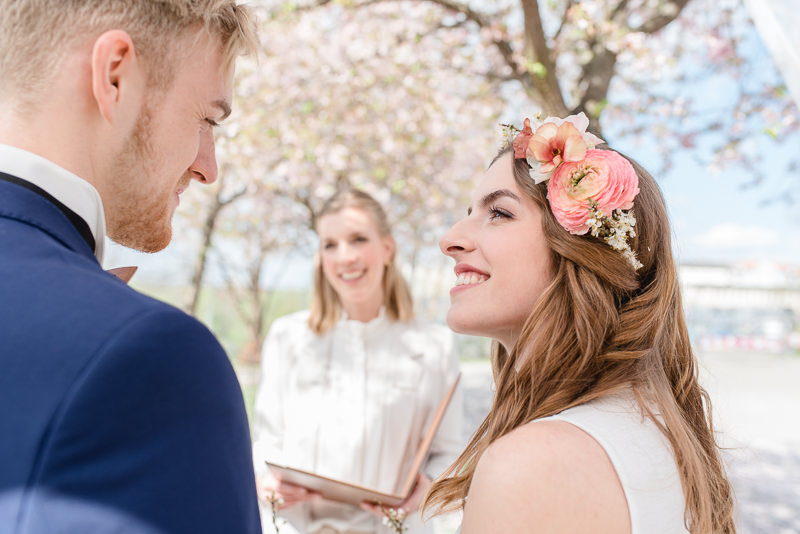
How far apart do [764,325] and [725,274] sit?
3766 millimetres

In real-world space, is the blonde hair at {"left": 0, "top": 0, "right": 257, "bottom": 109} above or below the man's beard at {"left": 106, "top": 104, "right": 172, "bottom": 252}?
above

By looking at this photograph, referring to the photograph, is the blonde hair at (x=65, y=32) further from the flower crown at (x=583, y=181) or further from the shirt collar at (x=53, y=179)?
the flower crown at (x=583, y=181)

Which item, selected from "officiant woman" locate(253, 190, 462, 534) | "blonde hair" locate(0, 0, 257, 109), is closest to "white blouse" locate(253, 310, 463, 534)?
"officiant woman" locate(253, 190, 462, 534)

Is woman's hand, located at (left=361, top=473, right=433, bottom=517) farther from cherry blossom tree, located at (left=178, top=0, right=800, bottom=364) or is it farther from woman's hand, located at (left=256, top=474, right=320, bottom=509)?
cherry blossom tree, located at (left=178, top=0, right=800, bottom=364)

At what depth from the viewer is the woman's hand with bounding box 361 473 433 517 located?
2.44 m

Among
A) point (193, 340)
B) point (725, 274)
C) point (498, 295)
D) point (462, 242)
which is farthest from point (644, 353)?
point (725, 274)

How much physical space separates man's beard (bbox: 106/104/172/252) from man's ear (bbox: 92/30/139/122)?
56 mm

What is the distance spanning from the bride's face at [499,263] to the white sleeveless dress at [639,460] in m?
0.39

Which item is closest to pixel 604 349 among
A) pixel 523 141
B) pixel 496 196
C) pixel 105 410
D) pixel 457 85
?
pixel 496 196

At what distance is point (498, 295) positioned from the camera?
5.54 feet

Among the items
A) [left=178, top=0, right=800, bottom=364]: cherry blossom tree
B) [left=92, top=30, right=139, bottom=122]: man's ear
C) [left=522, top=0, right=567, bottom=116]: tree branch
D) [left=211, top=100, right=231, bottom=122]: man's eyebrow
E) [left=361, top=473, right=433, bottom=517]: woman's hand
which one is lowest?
[left=361, top=473, right=433, bottom=517]: woman's hand

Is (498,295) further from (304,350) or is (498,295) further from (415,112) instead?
(415,112)

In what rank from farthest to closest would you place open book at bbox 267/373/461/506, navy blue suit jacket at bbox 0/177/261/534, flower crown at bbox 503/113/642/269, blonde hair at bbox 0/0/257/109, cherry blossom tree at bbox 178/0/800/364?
cherry blossom tree at bbox 178/0/800/364 < open book at bbox 267/373/461/506 < flower crown at bbox 503/113/642/269 < blonde hair at bbox 0/0/257/109 < navy blue suit jacket at bbox 0/177/261/534

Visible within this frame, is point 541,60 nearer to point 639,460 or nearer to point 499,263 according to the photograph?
point 499,263
